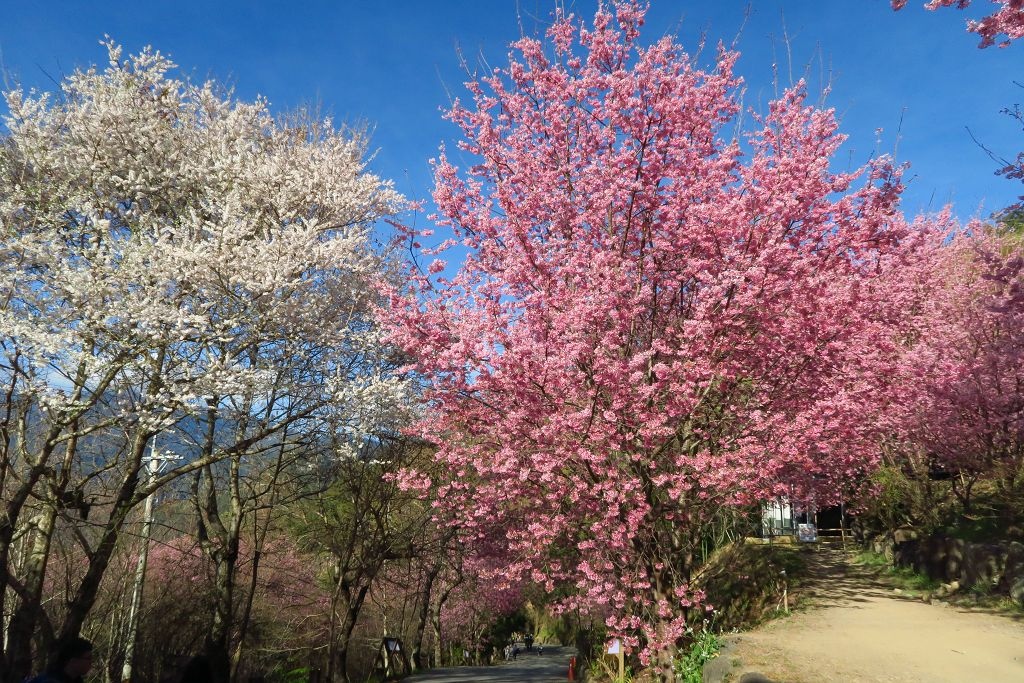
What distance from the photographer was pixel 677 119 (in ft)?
32.9

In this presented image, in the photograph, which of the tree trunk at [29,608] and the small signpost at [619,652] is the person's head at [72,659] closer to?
the tree trunk at [29,608]

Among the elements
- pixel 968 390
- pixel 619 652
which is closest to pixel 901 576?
pixel 968 390

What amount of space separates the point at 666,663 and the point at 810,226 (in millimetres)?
6748

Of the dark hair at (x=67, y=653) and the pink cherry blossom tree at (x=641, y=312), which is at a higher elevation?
the pink cherry blossom tree at (x=641, y=312)

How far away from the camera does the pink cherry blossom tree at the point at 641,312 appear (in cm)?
914

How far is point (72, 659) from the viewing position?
4910 mm

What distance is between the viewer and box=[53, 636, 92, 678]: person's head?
4.90 metres

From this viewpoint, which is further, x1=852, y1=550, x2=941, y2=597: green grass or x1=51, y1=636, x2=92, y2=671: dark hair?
x1=852, y1=550, x2=941, y2=597: green grass

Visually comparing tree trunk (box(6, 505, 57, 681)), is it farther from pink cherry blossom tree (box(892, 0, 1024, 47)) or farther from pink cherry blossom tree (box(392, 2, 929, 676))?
pink cherry blossom tree (box(892, 0, 1024, 47))

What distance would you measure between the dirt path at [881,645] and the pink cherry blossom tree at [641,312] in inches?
79.6

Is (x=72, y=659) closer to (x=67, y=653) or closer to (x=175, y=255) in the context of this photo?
(x=67, y=653)

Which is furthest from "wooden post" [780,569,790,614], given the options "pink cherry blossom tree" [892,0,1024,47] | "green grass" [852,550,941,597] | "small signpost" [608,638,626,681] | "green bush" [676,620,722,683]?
"pink cherry blossom tree" [892,0,1024,47]

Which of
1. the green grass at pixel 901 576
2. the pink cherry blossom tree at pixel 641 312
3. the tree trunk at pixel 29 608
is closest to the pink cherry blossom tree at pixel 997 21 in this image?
the pink cherry blossom tree at pixel 641 312

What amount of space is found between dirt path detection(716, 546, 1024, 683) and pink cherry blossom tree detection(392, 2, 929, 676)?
2.02m
